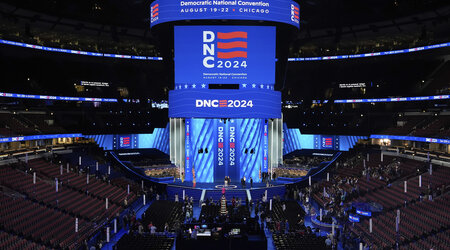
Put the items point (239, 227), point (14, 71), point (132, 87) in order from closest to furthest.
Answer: point (239, 227) < point (14, 71) < point (132, 87)

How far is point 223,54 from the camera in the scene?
30.7 meters

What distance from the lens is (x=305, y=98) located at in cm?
4694

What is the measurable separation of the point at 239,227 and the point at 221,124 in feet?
51.4

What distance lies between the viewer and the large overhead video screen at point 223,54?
30750 mm

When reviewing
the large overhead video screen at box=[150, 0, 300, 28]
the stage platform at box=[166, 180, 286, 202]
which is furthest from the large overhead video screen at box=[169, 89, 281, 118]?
the stage platform at box=[166, 180, 286, 202]

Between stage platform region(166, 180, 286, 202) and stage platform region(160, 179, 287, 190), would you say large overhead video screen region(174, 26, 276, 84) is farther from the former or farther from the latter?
stage platform region(160, 179, 287, 190)

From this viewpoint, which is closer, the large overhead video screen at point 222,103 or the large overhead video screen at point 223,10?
the large overhead video screen at point 223,10

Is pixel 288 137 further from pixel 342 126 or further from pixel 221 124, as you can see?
pixel 221 124

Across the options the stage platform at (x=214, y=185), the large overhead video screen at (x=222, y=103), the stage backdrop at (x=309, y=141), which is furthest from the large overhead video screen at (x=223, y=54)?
the stage backdrop at (x=309, y=141)

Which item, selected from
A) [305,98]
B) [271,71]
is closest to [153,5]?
[271,71]

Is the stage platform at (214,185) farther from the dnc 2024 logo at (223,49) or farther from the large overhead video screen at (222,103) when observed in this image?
the dnc 2024 logo at (223,49)

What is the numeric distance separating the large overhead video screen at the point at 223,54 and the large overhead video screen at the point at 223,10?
52.7 inches

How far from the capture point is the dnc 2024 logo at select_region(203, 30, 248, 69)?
30.7 meters

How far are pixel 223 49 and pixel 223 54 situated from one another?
1.36 feet
